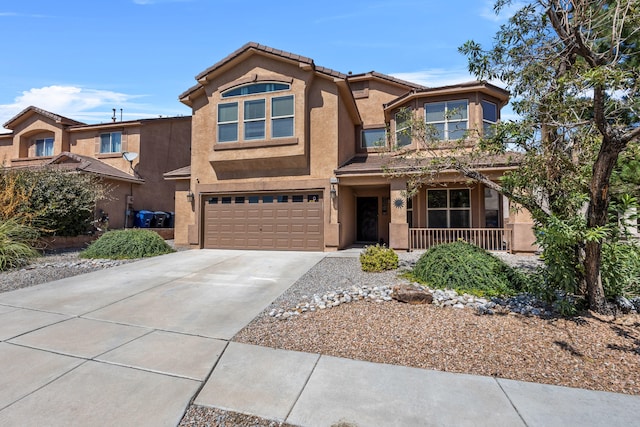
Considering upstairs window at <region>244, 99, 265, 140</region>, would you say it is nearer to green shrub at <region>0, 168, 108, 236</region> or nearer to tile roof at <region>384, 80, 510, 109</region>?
tile roof at <region>384, 80, 510, 109</region>

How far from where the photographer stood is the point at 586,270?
4.76m

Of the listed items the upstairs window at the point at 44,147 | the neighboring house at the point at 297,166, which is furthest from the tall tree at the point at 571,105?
the upstairs window at the point at 44,147

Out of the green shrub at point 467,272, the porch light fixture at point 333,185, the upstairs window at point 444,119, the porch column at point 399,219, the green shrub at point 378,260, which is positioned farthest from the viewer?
the upstairs window at point 444,119

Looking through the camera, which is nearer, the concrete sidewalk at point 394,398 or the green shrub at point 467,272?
the concrete sidewalk at point 394,398

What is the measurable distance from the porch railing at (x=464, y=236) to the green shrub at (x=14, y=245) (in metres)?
13.2

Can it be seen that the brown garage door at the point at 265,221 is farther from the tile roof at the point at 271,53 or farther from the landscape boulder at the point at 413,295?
the landscape boulder at the point at 413,295

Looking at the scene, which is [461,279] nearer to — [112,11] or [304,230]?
[304,230]

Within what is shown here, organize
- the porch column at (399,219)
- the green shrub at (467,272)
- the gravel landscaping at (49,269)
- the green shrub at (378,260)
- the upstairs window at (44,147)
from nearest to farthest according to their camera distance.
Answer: the green shrub at (467,272) → the gravel landscaping at (49,269) → the green shrub at (378,260) → the porch column at (399,219) → the upstairs window at (44,147)

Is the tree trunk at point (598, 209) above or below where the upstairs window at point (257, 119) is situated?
below

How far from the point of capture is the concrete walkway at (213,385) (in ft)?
8.95

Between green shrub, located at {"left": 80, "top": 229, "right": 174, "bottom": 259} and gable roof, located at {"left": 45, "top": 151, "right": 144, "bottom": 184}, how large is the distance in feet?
20.0

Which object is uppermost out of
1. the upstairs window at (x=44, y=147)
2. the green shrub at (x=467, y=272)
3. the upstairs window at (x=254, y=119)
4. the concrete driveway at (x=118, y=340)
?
the upstairs window at (x=44, y=147)

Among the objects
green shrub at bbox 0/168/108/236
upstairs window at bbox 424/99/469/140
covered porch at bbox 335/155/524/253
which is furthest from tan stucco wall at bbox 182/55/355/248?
green shrub at bbox 0/168/108/236

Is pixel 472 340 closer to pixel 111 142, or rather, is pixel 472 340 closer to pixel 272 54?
pixel 272 54
